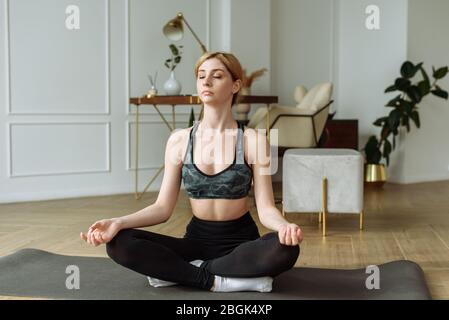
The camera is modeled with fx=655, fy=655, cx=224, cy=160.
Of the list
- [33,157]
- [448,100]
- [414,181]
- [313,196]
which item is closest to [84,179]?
[33,157]

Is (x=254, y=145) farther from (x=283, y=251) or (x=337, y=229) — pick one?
(x=337, y=229)

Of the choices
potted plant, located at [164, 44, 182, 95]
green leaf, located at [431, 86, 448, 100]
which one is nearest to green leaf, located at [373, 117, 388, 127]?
green leaf, located at [431, 86, 448, 100]

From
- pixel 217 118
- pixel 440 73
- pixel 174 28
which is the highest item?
pixel 174 28

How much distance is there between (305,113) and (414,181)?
2156 millimetres

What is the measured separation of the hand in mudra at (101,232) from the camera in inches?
82.0

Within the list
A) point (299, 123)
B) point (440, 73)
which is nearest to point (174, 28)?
point (299, 123)

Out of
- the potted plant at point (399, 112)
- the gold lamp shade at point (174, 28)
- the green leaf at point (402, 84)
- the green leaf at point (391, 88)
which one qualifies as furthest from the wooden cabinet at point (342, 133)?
the gold lamp shade at point (174, 28)

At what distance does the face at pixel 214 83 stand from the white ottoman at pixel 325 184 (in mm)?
1490

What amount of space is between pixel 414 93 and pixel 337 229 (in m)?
2.67

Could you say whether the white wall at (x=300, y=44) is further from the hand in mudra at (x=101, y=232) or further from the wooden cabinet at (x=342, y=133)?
the hand in mudra at (x=101, y=232)

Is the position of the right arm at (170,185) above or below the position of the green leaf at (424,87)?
below

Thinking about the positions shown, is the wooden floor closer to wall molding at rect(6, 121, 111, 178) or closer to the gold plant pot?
wall molding at rect(6, 121, 111, 178)

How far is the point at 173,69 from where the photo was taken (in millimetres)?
5559

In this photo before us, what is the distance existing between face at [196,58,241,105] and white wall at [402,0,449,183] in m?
4.41
